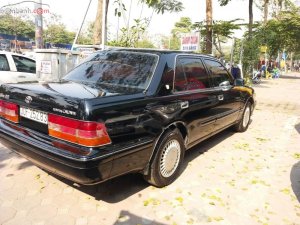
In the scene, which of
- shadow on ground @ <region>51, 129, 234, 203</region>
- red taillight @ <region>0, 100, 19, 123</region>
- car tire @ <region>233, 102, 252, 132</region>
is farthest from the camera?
car tire @ <region>233, 102, 252, 132</region>

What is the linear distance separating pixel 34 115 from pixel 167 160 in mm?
1701

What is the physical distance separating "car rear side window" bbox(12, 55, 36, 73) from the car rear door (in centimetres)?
619

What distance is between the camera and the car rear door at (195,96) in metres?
4.07

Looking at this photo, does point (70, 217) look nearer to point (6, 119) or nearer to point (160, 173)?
point (160, 173)

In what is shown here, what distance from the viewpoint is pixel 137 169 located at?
3.42 m

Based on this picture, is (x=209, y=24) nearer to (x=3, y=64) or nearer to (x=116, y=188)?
(x=3, y=64)

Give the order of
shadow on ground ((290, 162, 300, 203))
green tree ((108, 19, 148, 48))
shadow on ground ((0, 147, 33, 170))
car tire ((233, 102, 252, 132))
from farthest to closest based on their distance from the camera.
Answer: green tree ((108, 19, 148, 48)) → car tire ((233, 102, 252, 132)) → shadow on ground ((0, 147, 33, 170)) → shadow on ground ((290, 162, 300, 203))

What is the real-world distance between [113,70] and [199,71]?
4.69 ft

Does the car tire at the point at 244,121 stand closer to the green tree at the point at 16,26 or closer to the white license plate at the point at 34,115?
the white license plate at the point at 34,115

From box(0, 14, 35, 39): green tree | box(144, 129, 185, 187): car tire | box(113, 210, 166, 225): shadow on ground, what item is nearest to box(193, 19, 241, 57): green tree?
box(144, 129, 185, 187): car tire

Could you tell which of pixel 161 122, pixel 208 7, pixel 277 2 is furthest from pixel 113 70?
pixel 277 2

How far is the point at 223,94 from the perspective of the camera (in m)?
5.29

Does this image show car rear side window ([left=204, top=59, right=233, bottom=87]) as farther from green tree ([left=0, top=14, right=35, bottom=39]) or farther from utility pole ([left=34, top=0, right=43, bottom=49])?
green tree ([left=0, top=14, right=35, bottom=39])

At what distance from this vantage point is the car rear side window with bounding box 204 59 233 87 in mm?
5086
